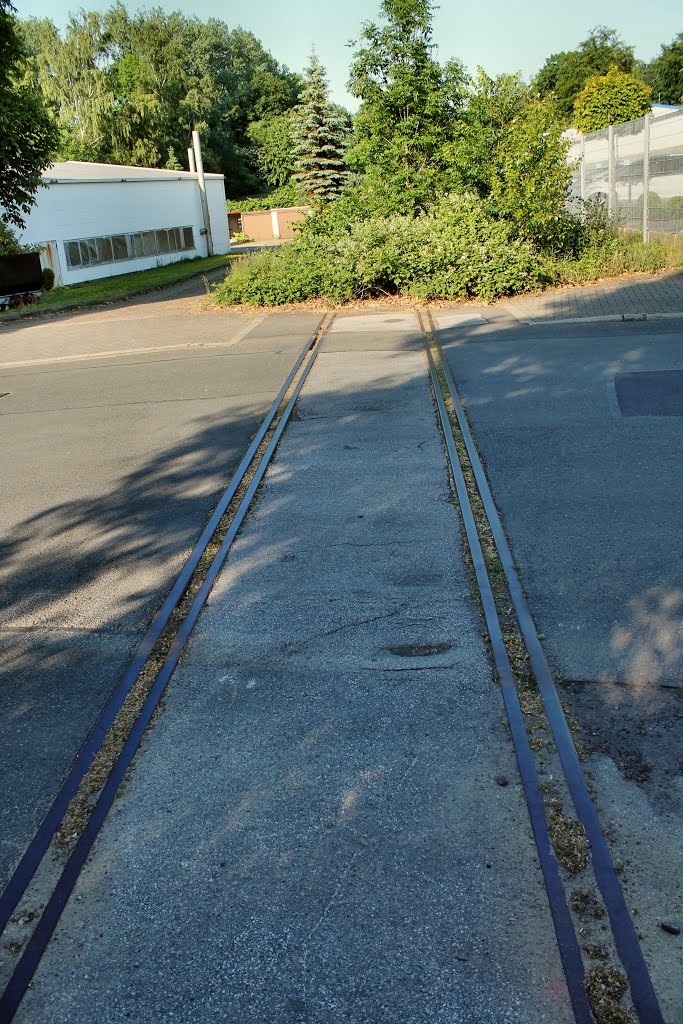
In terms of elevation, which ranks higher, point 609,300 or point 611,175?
point 611,175

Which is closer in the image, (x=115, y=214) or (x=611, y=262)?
(x=611, y=262)

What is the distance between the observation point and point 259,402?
11.5m

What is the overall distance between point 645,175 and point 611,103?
1090 inches

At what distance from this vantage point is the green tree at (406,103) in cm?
2233

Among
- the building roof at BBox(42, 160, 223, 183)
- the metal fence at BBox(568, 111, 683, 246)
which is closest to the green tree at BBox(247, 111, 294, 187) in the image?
the building roof at BBox(42, 160, 223, 183)

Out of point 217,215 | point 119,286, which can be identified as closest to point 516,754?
point 119,286

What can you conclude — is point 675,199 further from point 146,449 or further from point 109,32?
point 109,32

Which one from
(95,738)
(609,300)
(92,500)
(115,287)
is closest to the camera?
(95,738)

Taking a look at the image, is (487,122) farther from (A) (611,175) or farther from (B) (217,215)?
(B) (217,215)

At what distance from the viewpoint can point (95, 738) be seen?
4172 mm

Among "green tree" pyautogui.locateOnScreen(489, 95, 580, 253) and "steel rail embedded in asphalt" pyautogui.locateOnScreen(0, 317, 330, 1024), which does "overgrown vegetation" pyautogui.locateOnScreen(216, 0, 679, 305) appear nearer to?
"green tree" pyautogui.locateOnScreen(489, 95, 580, 253)

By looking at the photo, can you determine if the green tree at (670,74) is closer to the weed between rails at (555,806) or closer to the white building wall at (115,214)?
the white building wall at (115,214)

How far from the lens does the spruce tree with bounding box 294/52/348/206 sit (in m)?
48.9

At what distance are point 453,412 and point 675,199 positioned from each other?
14183 millimetres
